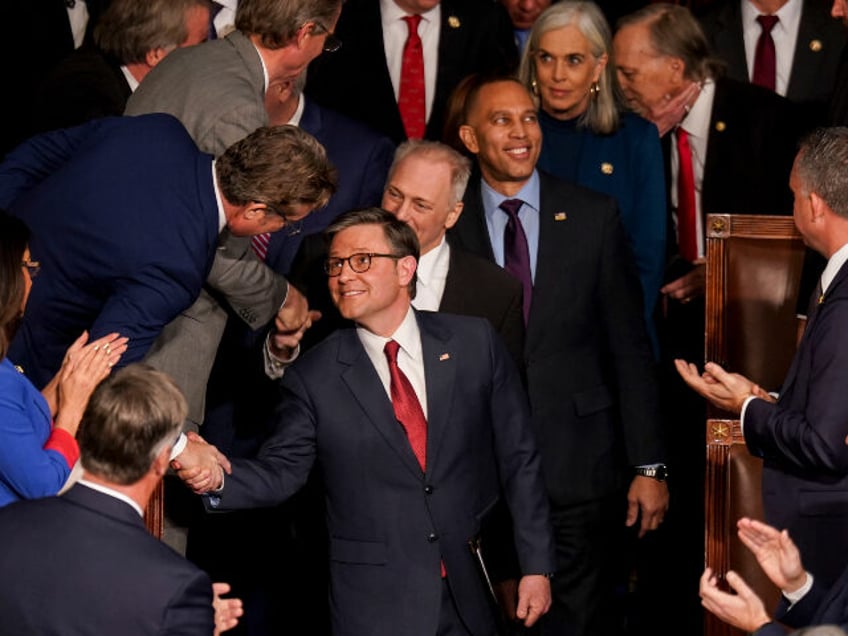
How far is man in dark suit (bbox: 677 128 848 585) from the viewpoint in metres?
4.23

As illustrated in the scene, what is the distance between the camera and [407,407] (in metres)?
4.59

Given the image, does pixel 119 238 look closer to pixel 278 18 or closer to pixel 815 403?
pixel 278 18

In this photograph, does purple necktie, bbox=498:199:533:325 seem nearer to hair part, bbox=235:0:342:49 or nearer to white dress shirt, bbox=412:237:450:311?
white dress shirt, bbox=412:237:450:311

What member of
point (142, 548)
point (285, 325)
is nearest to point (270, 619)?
point (285, 325)

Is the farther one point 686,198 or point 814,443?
point 686,198

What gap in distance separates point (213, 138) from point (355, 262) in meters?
A: 0.60

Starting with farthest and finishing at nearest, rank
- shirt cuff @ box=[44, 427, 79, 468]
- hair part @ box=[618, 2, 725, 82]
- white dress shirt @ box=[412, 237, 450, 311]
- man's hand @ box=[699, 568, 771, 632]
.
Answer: hair part @ box=[618, 2, 725, 82]
white dress shirt @ box=[412, 237, 450, 311]
shirt cuff @ box=[44, 427, 79, 468]
man's hand @ box=[699, 568, 771, 632]

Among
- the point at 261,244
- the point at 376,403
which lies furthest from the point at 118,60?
the point at 376,403

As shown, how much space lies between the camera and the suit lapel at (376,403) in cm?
452

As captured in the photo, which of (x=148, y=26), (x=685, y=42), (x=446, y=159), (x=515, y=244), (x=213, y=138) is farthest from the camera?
(x=685, y=42)

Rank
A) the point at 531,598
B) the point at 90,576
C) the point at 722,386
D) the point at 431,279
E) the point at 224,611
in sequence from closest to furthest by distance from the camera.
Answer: the point at 90,576 → the point at 224,611 → the point at 722,386 → the point at 531,598 → the point at 431,279

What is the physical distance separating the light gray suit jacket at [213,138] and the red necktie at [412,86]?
123 cm

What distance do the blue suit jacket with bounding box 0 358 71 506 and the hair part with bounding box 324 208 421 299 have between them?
1.14m

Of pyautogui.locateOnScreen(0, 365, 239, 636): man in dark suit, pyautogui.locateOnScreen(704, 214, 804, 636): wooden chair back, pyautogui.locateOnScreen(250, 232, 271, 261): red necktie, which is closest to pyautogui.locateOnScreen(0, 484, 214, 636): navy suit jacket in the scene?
pyautogui.locateOnScreen(0, 365, 239, 636): man in dark suit
